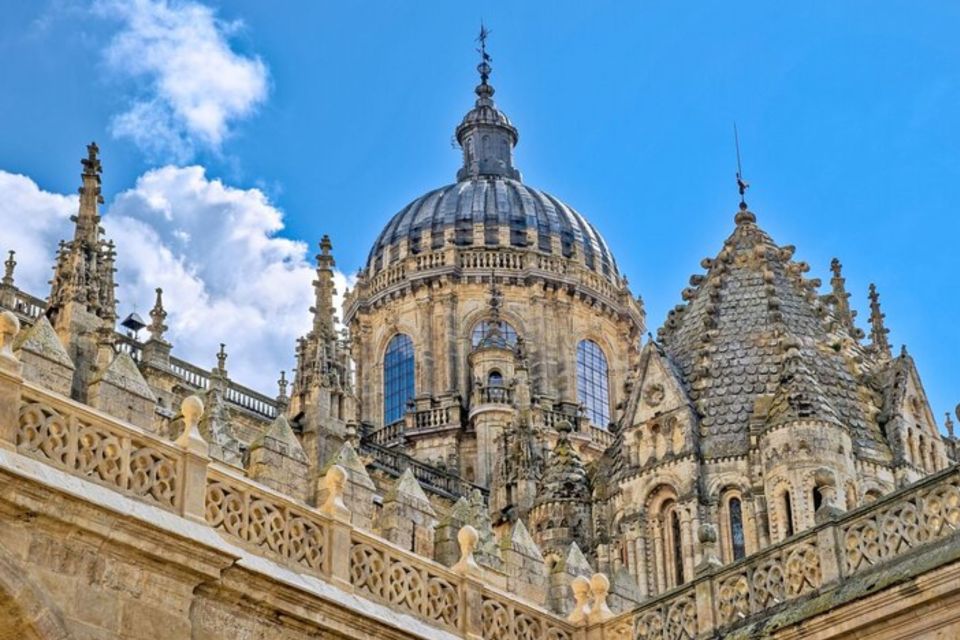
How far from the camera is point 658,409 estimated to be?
3472cm

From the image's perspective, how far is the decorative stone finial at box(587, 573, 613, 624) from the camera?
17500mm

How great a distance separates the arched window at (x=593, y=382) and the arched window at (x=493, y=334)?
8.49ft

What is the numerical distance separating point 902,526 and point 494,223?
4246 cm

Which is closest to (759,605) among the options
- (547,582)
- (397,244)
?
(547,582)

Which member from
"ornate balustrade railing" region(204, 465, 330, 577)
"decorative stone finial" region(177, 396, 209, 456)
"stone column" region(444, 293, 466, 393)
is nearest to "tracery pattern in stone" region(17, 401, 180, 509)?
"decorative stone finial" region(177, 396, 209, 456)

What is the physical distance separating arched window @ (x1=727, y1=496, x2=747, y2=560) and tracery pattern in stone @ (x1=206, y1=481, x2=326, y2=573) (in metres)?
18.6

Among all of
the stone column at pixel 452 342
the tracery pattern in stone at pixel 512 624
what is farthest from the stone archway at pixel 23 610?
the stone column at pixel 452 342

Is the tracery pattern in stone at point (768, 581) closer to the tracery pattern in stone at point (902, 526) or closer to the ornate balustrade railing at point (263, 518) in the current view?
the tracery pattern in stone at point (902, 526)

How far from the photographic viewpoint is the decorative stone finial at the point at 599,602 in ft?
57.4

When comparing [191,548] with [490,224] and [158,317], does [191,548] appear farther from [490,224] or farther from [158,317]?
[490,224]

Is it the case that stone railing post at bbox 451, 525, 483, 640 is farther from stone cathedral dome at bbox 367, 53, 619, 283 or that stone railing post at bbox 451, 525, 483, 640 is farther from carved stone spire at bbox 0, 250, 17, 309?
stone cathedral dome at bbox 367, 53, 619, 283

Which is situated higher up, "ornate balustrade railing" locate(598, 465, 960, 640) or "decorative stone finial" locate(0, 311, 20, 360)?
"decorative stone finial" locate(0, 311, 20, 360)

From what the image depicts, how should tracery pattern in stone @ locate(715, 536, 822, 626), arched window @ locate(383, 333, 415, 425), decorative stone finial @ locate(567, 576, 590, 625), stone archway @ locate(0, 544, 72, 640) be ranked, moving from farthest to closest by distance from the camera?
arched window @ locate(383, 333, 415, 425), decorative stone finial @ locate(567, 576, 590, 625), tracery pattern in stone @ locate(715, 536, 822, 626), stone archway @ locate(0, 544, 72, 640)

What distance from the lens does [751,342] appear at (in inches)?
1367
